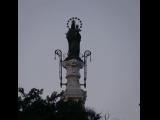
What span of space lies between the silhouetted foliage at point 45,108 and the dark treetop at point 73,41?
1077 inches

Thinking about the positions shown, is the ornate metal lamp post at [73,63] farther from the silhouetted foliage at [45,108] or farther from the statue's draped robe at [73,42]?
the silhouetted foliage at [45,108]

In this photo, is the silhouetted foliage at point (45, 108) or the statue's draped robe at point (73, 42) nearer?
the silhouetted foliage at point (45, 108)

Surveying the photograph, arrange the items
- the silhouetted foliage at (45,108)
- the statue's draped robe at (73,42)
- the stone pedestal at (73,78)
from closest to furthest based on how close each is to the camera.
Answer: the silhouetted foliage at (45,108) < the stone pedestal at (73,78) < the statue's draped robe at (73,42)

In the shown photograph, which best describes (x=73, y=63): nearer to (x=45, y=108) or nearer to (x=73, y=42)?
(x=73, y=42)

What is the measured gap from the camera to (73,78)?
173 feet

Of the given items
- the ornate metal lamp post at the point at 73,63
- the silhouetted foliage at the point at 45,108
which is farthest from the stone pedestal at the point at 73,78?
the silhouetted foliage at the point at 45,108

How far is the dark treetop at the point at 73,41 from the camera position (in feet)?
168

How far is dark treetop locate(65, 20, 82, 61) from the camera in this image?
168ft
